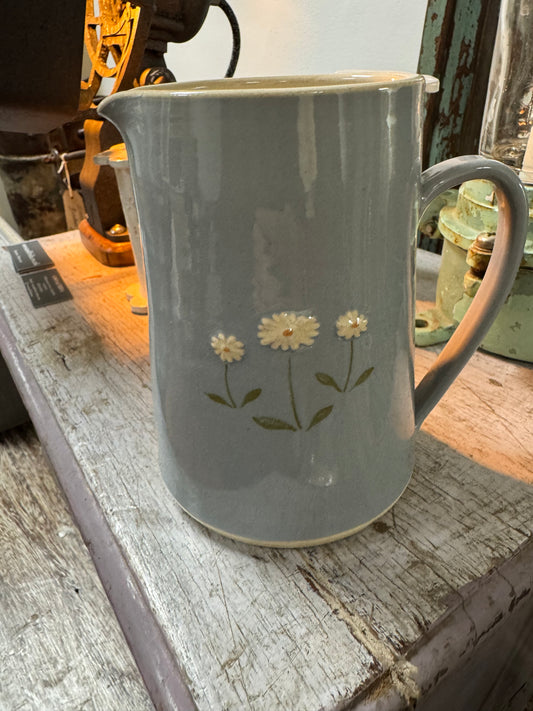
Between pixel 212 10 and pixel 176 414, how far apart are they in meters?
1.32

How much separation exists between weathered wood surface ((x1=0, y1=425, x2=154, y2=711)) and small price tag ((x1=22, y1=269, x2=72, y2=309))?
0.28 metres

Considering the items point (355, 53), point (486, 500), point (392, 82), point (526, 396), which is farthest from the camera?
point (355, 53)

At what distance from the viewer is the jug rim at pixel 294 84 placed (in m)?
0.21

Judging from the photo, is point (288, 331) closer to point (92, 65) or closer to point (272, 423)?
point (272, 423)

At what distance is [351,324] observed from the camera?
0.25 metres

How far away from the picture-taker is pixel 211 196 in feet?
0.74

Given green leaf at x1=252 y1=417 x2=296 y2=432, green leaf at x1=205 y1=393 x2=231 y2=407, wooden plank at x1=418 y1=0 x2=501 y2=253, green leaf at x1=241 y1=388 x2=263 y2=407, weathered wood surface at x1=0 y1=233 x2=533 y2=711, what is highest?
wooden plank at x1=418 y1=0 x2=501 y2=253

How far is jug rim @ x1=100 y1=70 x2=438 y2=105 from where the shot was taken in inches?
8.1

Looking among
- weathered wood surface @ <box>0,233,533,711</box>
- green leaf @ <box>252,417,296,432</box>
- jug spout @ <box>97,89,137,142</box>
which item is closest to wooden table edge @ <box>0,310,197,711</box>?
weathered wood surface @ <box>0,233,533,711</box>

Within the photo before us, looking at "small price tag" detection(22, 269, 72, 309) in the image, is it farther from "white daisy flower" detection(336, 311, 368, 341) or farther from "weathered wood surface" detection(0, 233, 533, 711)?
"white daisy flower" detection(336, 311, 368, 341)

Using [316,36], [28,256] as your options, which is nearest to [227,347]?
[28,256]

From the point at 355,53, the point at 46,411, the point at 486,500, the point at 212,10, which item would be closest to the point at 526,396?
the point at 486,500

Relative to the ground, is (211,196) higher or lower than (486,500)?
higher

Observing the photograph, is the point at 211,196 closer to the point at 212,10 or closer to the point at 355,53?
the point at 355,53
